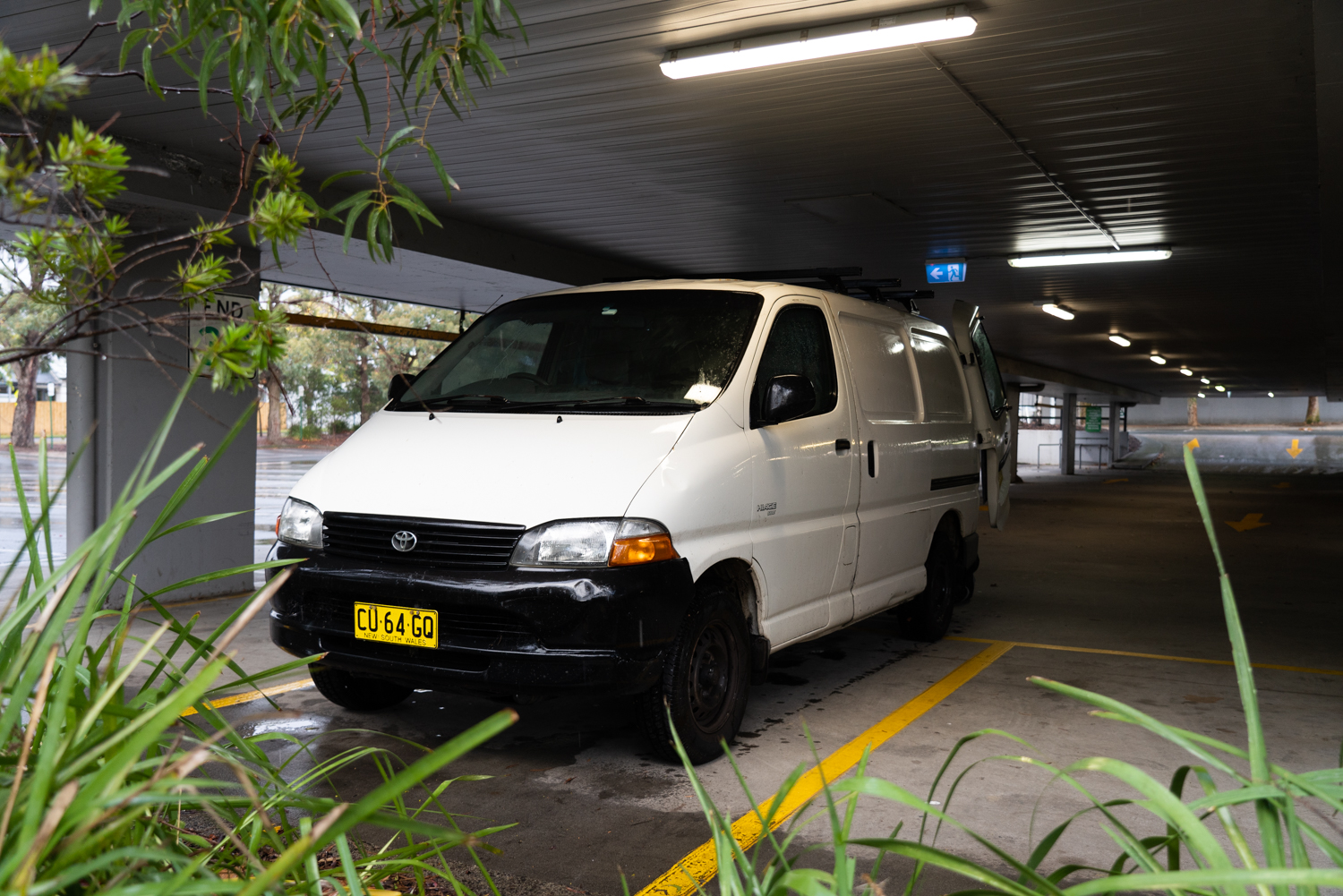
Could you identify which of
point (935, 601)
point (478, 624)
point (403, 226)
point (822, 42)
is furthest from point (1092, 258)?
point (478, 624)

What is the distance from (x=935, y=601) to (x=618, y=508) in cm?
363

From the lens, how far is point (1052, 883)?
4.97 ft

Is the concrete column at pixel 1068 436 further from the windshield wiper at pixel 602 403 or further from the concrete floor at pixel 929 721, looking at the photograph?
the windshield wiper at pixel 602 403

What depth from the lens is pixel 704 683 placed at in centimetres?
437

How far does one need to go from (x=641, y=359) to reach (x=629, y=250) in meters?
7.48

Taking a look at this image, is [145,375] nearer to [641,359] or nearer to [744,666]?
[641,359]

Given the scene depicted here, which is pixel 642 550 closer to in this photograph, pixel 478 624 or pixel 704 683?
pixel 478 624

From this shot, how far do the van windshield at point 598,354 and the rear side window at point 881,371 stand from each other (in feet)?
2.79

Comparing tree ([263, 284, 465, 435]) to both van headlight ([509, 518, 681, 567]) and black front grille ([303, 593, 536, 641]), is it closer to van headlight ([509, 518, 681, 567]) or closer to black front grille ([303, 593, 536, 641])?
black front grille ([303, 593, 536, 641])

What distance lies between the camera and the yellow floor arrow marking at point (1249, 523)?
16.2 m

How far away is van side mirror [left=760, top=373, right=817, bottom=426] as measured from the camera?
4.54 m

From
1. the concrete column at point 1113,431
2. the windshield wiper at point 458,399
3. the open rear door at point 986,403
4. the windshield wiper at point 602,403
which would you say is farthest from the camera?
the concrete column at point 1113,431

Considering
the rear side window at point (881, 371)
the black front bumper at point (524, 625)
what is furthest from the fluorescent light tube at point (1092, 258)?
the black front bumper at point (524, 625)

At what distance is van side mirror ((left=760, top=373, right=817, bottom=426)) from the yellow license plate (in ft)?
5.51
